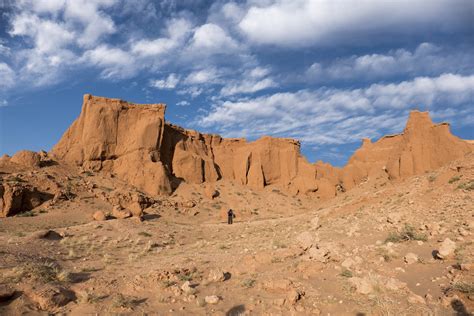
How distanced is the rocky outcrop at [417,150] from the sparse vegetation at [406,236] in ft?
83.7

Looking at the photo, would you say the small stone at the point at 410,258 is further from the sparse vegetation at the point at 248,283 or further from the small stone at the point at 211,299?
the small stone at the point at 211,299

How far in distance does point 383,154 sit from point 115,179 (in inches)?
1364

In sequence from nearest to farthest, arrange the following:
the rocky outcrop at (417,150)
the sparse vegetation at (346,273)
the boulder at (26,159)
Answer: the sparse vegetation at (346,273)
the boulder at (26,159)
the rocky outcrop at (417,150)

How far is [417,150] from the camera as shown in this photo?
38.3 meters

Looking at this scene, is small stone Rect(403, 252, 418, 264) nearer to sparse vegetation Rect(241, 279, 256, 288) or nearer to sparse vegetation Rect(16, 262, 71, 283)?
sparse vegetation Rect(241, 279, 256, 288)

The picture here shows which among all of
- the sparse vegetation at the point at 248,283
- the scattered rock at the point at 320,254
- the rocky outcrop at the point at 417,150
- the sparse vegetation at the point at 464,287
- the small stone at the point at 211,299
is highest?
the rocky outcrop at the point at 417,150

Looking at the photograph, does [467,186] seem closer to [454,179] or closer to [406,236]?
[454,179]

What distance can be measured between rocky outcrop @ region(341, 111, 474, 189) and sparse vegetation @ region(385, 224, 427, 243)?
25503 millimetres

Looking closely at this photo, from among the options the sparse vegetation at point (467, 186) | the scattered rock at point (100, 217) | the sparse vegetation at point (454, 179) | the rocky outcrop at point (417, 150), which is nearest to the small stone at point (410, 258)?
the sparse vegetation at point (467, 186)

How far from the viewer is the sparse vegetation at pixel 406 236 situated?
33.3 ft

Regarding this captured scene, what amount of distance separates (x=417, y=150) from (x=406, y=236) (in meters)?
31.7

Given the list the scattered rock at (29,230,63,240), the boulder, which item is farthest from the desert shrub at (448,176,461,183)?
the boulder

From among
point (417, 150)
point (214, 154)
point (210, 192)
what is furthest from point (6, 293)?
point (214, 154)

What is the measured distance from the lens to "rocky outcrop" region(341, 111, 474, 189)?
1425 inches
